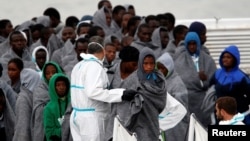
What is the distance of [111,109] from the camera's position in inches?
744

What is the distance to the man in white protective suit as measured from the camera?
18.8 metres

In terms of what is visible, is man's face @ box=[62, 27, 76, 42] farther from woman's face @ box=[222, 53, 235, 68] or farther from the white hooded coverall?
the white hooded coverall

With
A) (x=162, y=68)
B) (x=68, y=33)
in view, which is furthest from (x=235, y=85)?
(x=68, y=33)

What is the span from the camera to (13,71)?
69.0ft

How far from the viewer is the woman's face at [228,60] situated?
20531mm

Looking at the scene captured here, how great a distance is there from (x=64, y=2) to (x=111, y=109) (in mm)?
12409

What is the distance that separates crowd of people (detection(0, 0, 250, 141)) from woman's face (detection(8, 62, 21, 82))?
0.01 metres

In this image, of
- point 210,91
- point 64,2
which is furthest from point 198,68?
point 64,2

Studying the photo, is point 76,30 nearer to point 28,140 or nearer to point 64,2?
point 28,140

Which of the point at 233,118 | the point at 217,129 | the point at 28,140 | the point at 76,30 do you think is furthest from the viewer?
the point at 76,30

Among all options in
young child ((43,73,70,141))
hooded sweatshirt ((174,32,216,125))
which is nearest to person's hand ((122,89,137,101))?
young child ((43,73,70,141))

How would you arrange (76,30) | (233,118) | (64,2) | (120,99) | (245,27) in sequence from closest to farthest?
(233,118) → (120,99) → (76,30) → (245,27) → (64,2)

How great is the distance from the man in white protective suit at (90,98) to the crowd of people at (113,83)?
0.04ft

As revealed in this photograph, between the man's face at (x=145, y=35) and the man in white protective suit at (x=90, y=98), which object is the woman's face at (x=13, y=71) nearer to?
the man in white protective suit at (x=90, y=98)
